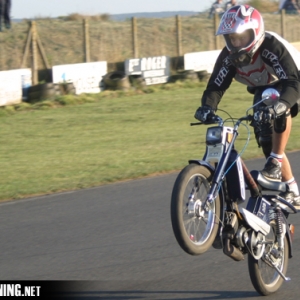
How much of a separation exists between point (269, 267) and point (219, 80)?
53.5 inches

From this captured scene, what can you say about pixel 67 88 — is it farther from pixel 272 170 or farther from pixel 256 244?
pixel 256 244

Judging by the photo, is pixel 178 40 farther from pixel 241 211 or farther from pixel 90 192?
pixel 241 211

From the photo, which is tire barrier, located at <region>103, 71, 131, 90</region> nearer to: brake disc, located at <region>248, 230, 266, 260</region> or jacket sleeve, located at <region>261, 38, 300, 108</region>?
jacket sleeve, located at <region>261, 38, 300, 108</region>

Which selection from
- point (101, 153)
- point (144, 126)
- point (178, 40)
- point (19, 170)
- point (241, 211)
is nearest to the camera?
point (241, 211)

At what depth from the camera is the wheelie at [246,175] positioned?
4.57 m

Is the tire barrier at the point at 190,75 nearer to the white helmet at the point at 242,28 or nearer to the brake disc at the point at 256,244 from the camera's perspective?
the white helmet at the point at 242,28

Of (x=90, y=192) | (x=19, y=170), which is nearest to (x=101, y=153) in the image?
(x=19, y=170)

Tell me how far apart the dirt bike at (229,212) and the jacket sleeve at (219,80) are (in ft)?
1.12

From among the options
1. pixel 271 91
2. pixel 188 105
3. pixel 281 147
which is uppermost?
pixel 271 91

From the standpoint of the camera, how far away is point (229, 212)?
475 centimetres

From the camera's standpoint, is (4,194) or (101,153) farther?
(101,153)

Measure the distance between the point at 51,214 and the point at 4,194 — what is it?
1237mm

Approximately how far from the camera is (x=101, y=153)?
11266 millimetres

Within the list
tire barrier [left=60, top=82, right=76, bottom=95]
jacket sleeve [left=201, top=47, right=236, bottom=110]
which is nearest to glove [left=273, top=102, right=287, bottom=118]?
jacket sleeve [left=201, top=47, right=236, bottom=110]
